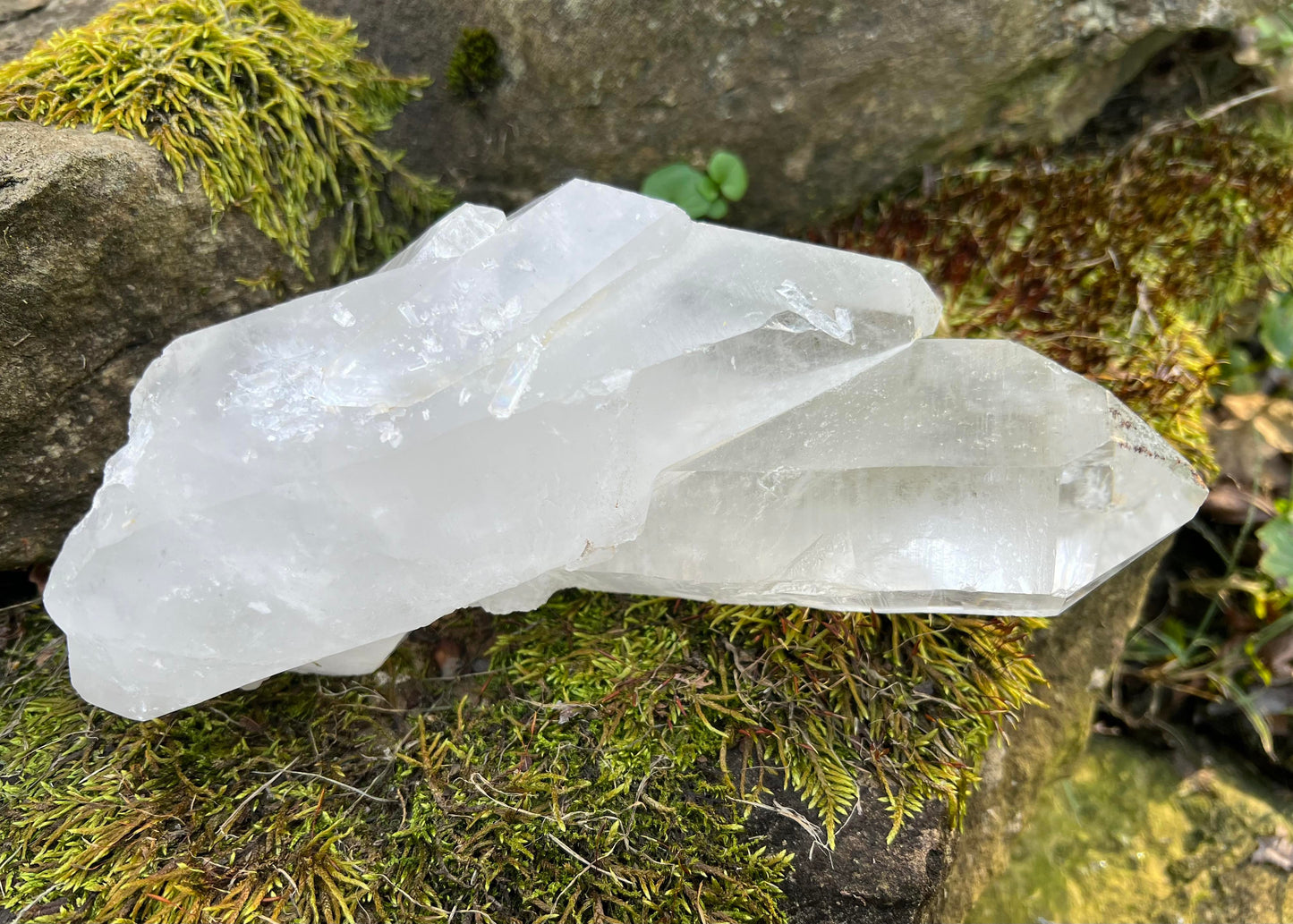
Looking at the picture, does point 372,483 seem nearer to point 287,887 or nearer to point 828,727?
point 287,887

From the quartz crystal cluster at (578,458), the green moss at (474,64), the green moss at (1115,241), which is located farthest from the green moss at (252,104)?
the green moss at (1115,241)

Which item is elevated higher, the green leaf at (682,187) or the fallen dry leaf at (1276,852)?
the green leaf at (682,187)

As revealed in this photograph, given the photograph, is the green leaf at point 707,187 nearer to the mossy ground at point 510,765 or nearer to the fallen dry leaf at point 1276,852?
the mossy ground at point 510,765

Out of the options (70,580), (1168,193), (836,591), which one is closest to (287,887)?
(70,580)

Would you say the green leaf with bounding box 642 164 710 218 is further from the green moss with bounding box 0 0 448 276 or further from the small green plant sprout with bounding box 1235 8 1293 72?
the small green plant sprout with bounding box 1235 8 1293 72

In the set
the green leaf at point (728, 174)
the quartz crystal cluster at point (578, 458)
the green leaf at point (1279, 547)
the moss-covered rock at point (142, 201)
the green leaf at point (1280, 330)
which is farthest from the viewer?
the green leaf at point (1280, 330)

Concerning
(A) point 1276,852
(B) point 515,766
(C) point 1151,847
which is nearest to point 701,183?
(B) point 515,766

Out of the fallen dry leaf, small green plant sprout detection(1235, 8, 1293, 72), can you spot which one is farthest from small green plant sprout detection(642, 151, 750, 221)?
the fallen dry leaf
